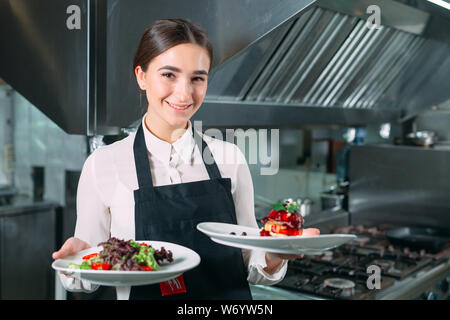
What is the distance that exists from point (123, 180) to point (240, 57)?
0.66 m

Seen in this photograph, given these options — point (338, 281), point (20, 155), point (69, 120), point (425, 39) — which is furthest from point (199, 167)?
point (20, 155)

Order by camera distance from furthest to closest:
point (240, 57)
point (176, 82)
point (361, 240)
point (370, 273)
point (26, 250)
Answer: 1. point (26, 250)
2. point (361, 240)
3. point (370, 273)
4. point (240, 57)
5. point (176, 82)

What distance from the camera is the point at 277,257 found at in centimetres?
100

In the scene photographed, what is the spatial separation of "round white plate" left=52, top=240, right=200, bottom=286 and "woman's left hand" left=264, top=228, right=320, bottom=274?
0.55ft

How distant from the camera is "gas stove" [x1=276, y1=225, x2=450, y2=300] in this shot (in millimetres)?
1760

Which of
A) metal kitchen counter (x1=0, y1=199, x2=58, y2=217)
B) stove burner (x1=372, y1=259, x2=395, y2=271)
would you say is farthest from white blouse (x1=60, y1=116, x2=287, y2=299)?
metal kitchen counter (x1=0, y1=199, x2=58, y2=217)

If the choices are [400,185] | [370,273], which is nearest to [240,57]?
[370,273]

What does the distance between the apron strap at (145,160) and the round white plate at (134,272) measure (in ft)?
0.42

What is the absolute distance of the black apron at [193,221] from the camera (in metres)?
0.98

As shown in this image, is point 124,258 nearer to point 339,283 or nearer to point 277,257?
point 277,257

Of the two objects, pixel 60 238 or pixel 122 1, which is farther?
pixel 60 238

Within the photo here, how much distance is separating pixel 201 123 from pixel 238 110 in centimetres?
27
